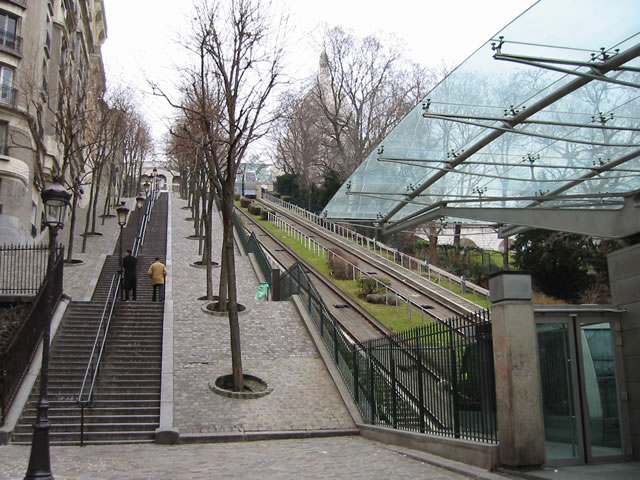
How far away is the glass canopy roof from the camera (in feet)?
24.6

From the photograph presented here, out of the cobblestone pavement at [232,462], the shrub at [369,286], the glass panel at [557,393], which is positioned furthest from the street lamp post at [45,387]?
the shrub at [369,286]

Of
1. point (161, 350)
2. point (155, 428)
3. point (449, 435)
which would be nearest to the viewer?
point (449, 435)

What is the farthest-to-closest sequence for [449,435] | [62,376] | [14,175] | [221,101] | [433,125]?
[14,175] < [221,101] < [62,376] < [433,125] < [449,435]

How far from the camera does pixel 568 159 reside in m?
10.8

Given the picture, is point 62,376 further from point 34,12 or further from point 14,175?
point 34,12

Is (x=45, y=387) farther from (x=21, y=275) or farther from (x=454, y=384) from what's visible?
(x=21, y=275)

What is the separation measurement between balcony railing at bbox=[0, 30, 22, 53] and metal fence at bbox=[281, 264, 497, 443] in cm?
2526

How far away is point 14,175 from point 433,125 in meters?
24.0

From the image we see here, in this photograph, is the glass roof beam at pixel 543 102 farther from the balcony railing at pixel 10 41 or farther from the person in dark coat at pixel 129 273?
the balcony railing at pixel 10 41

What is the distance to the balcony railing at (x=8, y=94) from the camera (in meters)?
29.5

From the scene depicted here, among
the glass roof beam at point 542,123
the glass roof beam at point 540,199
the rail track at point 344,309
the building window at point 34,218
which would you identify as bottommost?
the rail track at point 344,309

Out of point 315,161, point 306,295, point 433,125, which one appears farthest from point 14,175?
point 315,161

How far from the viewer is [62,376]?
14.1 meters

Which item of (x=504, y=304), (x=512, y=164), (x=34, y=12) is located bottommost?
(x=504, y=304)
